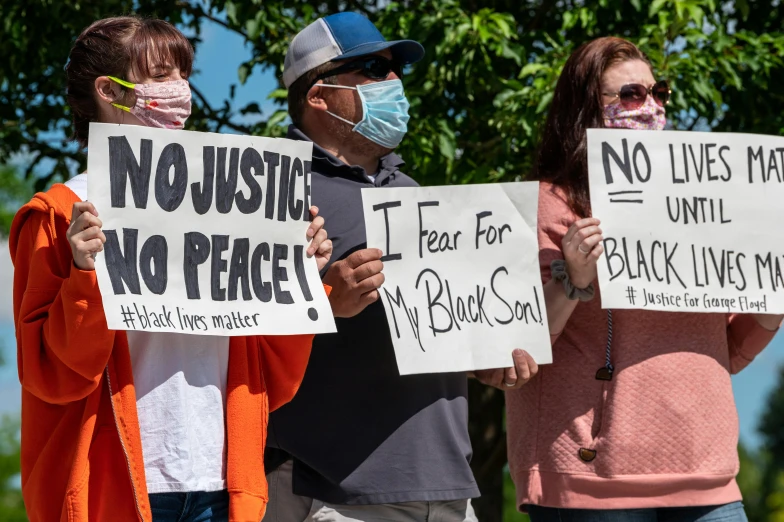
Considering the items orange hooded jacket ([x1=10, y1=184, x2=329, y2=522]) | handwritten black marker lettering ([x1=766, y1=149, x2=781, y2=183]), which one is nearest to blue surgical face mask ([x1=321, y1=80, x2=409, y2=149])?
orange hooded jacket ([x1=10, y1=184, x2=329, y2=522])

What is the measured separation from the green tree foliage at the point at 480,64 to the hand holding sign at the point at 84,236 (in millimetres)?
3004

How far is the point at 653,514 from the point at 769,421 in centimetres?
3681

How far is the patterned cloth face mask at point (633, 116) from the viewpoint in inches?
137

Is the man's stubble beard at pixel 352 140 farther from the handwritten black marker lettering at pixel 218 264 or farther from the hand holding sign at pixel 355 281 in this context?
the handwritten black marker lettering at pixel 218 264

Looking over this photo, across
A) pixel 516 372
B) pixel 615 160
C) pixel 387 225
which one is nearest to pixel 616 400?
pixel 516 372

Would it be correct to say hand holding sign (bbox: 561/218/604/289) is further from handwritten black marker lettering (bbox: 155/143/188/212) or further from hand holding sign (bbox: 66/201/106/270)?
hand holding sign (bbox: 66/201/106/270)

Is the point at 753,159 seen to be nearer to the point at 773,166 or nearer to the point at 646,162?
the point at 773,166

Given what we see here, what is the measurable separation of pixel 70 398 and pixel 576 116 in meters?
1.81

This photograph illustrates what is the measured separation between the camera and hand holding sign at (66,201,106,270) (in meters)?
2.41

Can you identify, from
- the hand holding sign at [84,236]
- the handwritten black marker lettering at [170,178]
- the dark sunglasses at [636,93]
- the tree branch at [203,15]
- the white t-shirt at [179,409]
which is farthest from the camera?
the tree branch at [203,15]

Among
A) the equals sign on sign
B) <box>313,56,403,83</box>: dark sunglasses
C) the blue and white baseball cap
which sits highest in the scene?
the blue and white baseball cap

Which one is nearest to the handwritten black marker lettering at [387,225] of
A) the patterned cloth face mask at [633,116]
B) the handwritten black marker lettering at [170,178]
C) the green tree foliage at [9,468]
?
the handwritten black marker lettering at [170,178]

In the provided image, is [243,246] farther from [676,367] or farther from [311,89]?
[676,367]

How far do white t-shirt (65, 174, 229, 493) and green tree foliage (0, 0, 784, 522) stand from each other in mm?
2813
